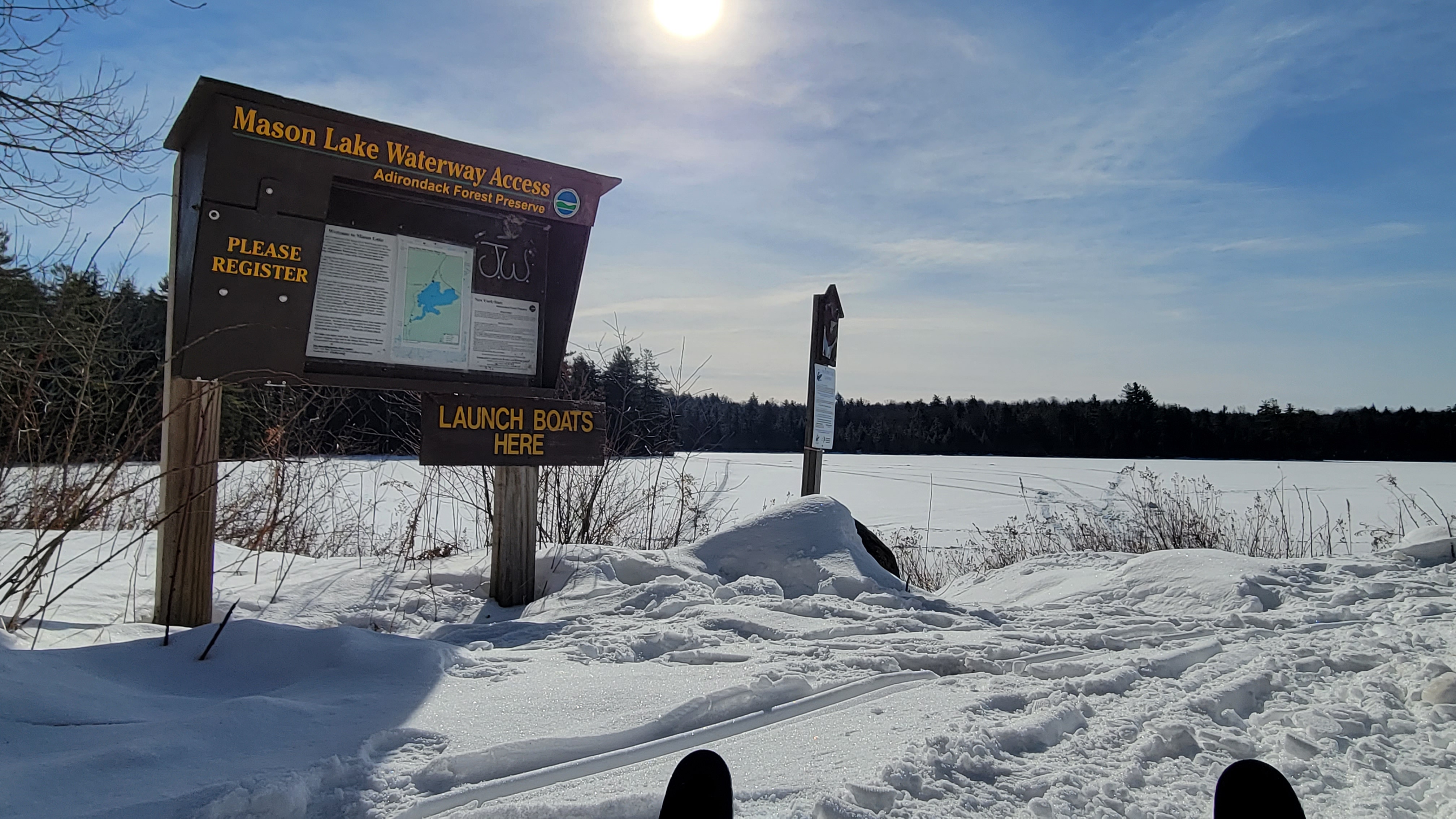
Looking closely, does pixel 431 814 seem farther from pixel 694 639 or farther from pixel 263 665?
pixel 694 639

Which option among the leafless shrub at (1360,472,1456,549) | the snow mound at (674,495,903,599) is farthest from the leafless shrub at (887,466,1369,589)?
the snow mound at (674,495,903,599)

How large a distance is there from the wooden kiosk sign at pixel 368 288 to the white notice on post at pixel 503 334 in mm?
11

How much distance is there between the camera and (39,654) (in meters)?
2.81

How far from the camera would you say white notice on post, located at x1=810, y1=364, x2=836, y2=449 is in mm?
7715

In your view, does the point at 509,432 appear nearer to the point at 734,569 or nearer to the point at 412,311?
the point at 412,311

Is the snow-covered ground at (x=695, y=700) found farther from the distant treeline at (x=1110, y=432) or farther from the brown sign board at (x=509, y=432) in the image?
the distant treeline at (x=1110, y=432)

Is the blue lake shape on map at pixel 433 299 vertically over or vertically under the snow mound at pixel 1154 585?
over

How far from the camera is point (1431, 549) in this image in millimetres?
6812

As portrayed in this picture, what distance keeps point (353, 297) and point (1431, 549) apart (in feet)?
28.7

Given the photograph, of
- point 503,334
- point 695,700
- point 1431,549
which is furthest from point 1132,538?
point 695,700

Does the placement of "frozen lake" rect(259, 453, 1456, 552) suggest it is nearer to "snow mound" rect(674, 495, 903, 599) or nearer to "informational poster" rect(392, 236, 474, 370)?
"snow mound" rect(674, 495, 903, 599)

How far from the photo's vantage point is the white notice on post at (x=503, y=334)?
4.99 metres

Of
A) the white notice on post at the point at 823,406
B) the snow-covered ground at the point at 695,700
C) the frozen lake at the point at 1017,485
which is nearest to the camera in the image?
the snow-covered ground at the point at 695,700

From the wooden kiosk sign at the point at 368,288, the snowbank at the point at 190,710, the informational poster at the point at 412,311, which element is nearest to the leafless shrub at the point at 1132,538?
the wooden kiosk sign at the point at 368,288
